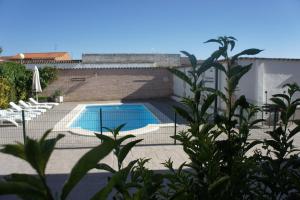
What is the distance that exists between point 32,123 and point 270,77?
11.5 metres

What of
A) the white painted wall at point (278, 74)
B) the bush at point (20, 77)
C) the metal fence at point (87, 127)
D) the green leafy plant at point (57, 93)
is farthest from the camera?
the green leafy plant at point (57, 93)

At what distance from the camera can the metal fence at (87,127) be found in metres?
11.7

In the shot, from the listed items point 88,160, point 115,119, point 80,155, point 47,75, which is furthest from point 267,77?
point 47,75

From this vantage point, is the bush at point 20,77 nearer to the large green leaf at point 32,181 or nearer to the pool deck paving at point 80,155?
the pool deck paving at point 80,155

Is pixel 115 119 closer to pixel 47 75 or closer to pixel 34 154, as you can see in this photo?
pixel 47 75

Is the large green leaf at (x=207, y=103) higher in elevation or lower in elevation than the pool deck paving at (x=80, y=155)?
higher

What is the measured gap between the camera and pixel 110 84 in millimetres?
26672

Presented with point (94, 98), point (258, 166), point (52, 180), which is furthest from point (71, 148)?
point (94, 98)

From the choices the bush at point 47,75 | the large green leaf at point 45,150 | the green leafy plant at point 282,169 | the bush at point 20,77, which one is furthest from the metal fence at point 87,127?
the large green leaf at point 45,150

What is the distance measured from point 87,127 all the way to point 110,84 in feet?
34.8

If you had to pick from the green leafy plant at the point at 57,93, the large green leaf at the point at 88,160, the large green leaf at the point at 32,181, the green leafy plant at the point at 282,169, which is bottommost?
the green leafy plant at the point at 57,93

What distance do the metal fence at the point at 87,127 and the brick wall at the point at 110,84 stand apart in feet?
21.7

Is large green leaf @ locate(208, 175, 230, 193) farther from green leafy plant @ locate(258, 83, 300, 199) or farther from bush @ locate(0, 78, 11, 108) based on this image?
bush @ locate(0, 78, 11, 108)

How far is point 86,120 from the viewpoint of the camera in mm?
17938
